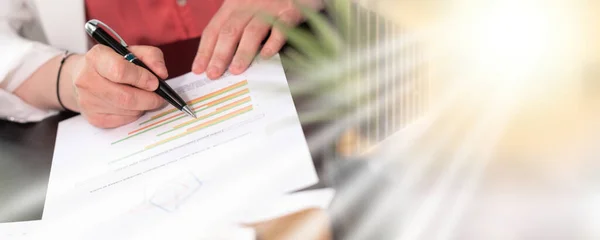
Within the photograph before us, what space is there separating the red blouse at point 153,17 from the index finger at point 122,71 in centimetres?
22

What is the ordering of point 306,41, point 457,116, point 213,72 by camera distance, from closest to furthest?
point 457,116
point 306,41
point 213,72

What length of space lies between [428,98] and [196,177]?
0.22 meters

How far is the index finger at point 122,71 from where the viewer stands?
19.6 inches

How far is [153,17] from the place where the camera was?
759 millimetres

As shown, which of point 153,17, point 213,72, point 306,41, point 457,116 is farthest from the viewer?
point 153,17

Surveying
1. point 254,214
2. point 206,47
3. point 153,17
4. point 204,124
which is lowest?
point 254,214

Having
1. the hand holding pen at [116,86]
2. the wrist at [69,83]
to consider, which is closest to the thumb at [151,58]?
the hand holding pen at [116,86]

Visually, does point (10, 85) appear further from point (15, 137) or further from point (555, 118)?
point (555, 118)

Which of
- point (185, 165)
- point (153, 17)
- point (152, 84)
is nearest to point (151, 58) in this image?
point (152, 84)

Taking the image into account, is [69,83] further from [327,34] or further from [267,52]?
[327,34]

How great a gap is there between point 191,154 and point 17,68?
32 cm

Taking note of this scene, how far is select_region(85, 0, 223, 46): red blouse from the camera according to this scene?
734 millimetres

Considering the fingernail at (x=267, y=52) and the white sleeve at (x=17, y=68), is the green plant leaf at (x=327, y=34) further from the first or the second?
the white sleeve at (x=17, y=68)

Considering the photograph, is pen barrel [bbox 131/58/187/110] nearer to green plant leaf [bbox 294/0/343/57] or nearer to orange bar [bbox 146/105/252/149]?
orange bar [bbox 146/105/252/149]
